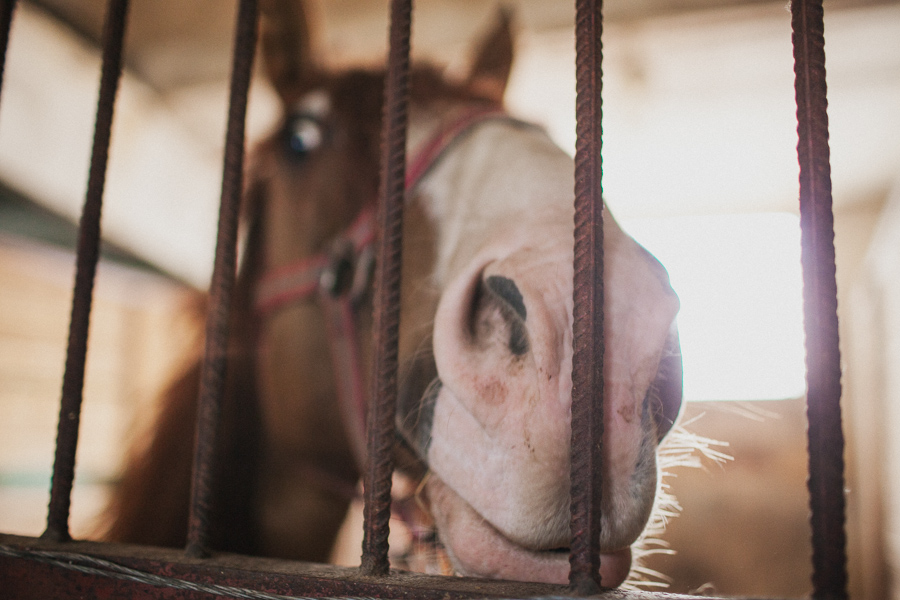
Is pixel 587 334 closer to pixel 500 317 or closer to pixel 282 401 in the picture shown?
pixel 500 317

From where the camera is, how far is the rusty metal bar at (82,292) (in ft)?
2.20

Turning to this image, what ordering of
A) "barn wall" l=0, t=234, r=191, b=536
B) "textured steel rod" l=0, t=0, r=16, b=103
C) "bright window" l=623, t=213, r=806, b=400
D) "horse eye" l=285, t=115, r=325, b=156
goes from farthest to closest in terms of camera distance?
"bright window" l=623, t=213, r=806, b=400 → "barn wall" l=0, t=234, r=191, b=536 → "horse eye" l=285, t=115, r=325, b=156 → "textured steel rod" l=0, t=0, r=16, b=103

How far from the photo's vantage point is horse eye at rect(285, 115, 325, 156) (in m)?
1.29

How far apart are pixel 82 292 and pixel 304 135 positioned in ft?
2.37

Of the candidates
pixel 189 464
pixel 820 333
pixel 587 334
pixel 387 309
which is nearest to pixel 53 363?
pixel 189 464

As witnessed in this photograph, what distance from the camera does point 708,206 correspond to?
5430 millimetres

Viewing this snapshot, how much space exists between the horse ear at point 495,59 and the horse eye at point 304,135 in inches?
15.6

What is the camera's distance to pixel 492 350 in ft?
2.00

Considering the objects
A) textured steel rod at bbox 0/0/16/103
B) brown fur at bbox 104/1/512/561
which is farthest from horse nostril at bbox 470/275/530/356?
textured steel rod at bbox 0/0/16/103

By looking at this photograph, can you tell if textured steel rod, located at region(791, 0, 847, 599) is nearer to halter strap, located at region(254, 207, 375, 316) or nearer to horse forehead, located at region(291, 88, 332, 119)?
halter strap, located at region(254, 207, 375, 316)

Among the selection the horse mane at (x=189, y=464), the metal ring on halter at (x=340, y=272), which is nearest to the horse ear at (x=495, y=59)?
the metal ring on halter at (x=340, y=272)

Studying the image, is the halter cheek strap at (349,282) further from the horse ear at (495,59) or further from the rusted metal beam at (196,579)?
the rusted metal beam at (196,579)

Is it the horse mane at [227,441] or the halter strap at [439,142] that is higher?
the halter strap at [439,142]

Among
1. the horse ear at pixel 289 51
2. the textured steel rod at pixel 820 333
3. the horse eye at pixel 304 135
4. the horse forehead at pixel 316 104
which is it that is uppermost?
the horse ear at pixel 289 51
